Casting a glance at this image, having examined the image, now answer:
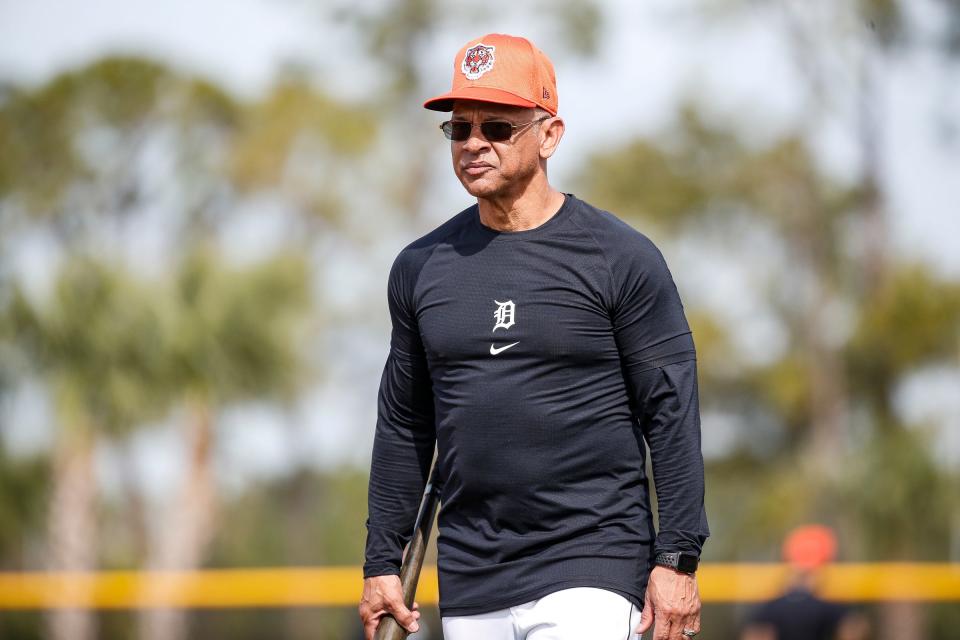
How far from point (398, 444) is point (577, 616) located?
2.72 feet

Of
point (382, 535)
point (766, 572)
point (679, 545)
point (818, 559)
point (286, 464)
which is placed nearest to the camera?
point (679, 545)

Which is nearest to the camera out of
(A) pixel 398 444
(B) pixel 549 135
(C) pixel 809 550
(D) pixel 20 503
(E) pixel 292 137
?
(B) pixel 549 135

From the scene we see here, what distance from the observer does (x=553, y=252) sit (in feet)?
12.7

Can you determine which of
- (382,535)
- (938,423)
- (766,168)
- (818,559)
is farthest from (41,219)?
(382,535)

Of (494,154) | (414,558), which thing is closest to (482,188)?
(494,154)

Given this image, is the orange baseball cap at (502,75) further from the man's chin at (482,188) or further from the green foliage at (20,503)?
the green foliage at (20,503)

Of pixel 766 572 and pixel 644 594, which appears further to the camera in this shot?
pixel 766 572

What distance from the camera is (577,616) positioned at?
3.70 m

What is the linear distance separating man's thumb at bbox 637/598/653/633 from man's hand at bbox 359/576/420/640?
696 mm

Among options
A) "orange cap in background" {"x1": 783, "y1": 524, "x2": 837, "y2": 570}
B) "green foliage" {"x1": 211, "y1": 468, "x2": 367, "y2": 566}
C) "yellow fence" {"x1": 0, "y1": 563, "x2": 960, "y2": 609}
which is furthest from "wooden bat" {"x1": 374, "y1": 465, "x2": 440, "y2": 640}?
"green foliage" {"x1": 211, "y1": 468, "x2": 367, "y2": 566}

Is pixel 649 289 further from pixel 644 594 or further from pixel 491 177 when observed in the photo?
pixel 644 594

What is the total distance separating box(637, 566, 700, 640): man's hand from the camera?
3725 millimetres

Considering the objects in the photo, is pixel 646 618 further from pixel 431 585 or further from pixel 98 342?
pixel 98 342

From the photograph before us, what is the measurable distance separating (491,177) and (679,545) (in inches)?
42.7
